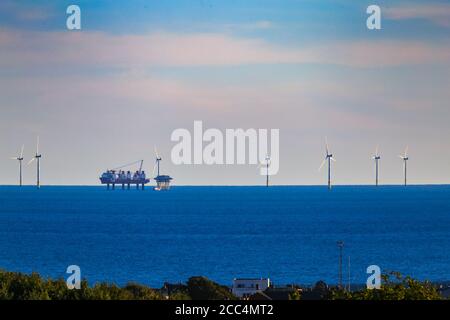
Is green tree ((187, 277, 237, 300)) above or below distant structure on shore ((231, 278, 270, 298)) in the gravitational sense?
above

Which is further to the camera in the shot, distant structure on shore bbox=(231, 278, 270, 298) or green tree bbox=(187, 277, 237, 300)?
distant structure on shore bbox=(231, 278, 270, 298)

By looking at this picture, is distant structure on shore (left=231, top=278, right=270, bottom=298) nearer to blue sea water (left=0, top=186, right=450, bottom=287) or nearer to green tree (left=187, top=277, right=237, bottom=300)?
green tree (left=187, top=277, right=237, bottom=300)

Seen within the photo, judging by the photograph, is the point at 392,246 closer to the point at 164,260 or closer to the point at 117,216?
the point at 164,260

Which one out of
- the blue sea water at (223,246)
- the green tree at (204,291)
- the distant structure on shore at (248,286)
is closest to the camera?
the green tree at (204,291)

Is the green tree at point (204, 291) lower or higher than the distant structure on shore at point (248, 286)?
higher

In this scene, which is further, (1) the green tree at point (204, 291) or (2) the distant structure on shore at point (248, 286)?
(2) the distant structure on shore at point (248, 286)

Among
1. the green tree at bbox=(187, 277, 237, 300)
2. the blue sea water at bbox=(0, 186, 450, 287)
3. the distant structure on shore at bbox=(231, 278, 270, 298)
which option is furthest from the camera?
the blue sea water at bbox=(0, 186, 450, 287)

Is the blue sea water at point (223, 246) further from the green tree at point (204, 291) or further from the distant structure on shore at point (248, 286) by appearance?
the green tree at point (204, 291)

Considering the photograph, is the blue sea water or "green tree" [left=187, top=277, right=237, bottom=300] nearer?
"green tree" [left=187, top=277, right=237, bottom=300]

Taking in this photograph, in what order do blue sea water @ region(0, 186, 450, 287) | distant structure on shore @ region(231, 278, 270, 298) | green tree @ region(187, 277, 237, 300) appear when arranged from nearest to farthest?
1. green tree @ region(187, 277, 237, 300)
2. distant structure on shore @ region(231, 278, 270, 298)
3. blue sea water @ region(0, 186, 450, 287)

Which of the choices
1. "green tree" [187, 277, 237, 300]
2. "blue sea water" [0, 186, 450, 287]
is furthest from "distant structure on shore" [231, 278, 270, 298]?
"blue sea water" [0, 186, 450, 287]

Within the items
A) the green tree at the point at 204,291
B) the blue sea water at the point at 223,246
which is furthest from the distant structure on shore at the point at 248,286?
the blue sea water at the point at 223,246
